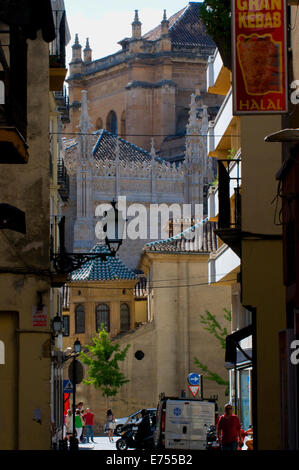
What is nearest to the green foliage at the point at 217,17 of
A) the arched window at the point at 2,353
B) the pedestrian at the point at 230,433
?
the arched window at the point at 2,353

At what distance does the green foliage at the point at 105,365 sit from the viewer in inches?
1959

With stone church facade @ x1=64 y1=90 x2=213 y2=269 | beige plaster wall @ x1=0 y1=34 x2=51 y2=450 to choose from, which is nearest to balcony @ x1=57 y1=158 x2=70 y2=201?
beige plaster wall @ x1=0 y1=34 x2=51 y2=450

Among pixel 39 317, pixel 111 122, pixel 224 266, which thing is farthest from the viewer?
pixel 111 122

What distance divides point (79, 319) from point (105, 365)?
23.9ft

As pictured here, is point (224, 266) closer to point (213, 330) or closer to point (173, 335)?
point (213, 330)

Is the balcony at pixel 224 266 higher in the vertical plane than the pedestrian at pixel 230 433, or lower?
higher

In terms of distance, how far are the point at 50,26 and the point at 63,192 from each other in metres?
17.3

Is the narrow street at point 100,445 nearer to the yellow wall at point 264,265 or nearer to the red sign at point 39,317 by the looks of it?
the red sign at point 39,317

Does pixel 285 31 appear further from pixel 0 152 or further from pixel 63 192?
pixel 63 192

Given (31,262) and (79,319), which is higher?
(79,319)

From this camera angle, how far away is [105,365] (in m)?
50.0

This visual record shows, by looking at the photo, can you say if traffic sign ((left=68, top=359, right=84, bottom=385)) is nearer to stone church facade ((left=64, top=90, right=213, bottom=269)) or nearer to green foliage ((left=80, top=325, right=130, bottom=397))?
green foliage ((left=80, top=325, right=130, bottom=397))

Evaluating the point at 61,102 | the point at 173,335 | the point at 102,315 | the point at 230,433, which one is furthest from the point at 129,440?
the point at 102,315

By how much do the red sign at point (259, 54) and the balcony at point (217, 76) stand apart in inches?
486
